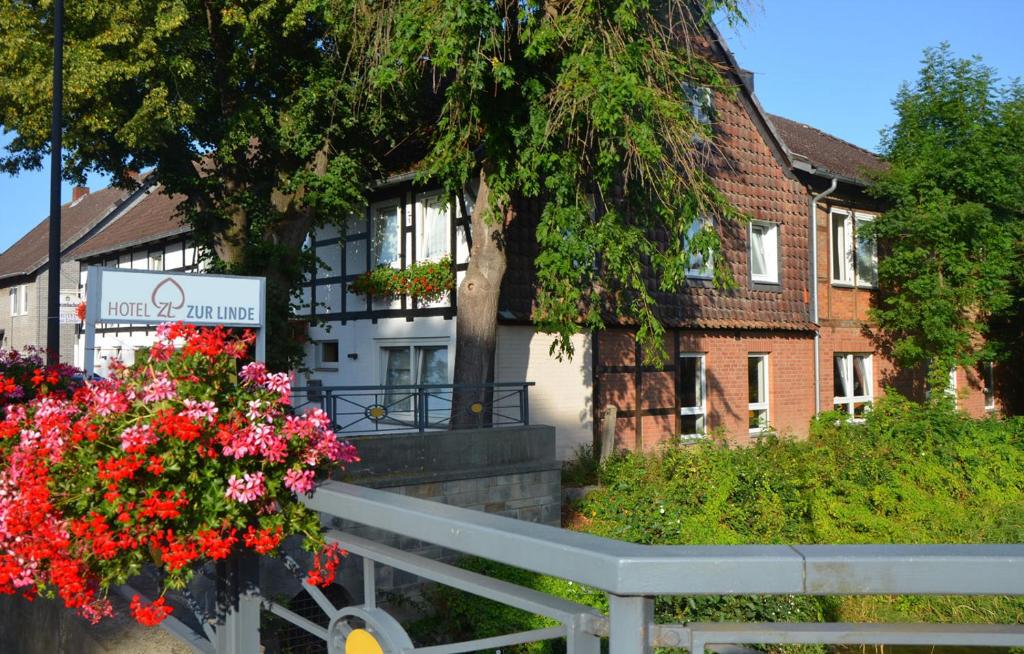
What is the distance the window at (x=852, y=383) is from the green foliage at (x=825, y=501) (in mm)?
3730

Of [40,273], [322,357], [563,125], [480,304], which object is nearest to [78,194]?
[40,273]

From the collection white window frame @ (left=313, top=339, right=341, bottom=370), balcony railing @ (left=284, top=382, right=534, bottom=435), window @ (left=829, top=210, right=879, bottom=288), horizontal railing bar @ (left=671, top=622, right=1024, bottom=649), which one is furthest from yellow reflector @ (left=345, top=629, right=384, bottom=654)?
window @ (left=829, top=210, right=879, bottom=288)

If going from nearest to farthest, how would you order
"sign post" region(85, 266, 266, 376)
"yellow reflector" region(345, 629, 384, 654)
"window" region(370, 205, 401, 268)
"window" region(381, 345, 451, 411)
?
"yellow reflector" region(345, 629, 384, 654) → "sign post" region(85, 266, 266, 376) → "window" region(381, 345, 451, 411) → "window" region(370, 205, 401, 268)

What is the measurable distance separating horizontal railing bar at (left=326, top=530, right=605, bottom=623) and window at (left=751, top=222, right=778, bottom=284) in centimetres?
1720

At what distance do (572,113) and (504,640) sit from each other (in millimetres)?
9081

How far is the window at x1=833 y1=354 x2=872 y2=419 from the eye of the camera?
784 inches

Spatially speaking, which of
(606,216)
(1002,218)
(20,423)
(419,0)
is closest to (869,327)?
(1002,218)

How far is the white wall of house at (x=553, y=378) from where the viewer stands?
14.0m

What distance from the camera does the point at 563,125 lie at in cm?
1078

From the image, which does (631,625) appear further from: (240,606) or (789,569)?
(240,606)

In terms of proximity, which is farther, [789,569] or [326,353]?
[326,353]

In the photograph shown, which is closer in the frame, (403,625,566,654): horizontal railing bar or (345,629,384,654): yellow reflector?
(403,625,566,654): horizontal railing bar

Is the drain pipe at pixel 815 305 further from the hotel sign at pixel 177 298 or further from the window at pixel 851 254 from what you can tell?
the hotel sign at pixel 177 298

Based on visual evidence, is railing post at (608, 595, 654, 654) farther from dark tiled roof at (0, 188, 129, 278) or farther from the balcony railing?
dark tiled roof at (0, 188, 129, 278)
